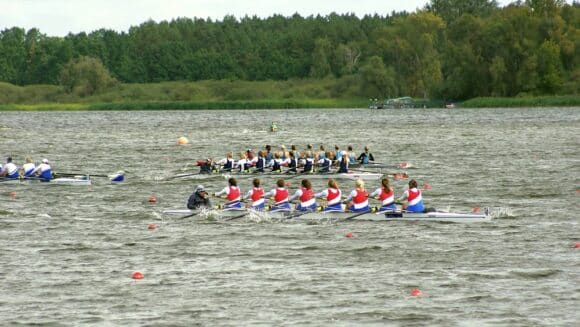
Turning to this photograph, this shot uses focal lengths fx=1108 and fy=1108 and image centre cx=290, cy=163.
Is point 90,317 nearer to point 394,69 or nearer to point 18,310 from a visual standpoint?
point 18,310

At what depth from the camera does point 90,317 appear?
18594 mm

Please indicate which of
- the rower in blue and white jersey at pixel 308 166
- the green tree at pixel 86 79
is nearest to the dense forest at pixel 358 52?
the green tree at pixel 86 79

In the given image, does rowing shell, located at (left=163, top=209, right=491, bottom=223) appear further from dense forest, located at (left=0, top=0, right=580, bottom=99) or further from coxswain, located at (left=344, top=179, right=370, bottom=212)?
dense forest, located at (left=0, top=0, right=580, bottom=99)

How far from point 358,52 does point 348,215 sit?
132419mm

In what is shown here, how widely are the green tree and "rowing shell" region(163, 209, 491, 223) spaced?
12349cm

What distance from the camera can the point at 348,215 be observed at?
1121 inches

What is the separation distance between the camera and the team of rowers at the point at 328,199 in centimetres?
2813

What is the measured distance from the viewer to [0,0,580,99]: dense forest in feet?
385

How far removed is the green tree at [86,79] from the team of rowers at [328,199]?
12359 cm

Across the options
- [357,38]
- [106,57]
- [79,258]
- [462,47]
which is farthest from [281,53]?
[79,258]

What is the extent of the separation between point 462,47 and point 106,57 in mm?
73769

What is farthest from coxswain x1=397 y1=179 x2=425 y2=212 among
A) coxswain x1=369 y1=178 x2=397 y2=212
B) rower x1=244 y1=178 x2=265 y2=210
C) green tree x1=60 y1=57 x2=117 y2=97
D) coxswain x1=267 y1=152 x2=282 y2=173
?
green tree x1=60 y1=57 x2=117 y2=97

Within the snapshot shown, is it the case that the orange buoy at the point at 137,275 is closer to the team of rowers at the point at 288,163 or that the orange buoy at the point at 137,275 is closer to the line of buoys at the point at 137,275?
the line of buoys at the point at 137,275

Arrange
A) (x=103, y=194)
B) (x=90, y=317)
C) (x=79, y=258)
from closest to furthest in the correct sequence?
(x=90, y=317)
(x=79, y=258)
(x=103, y=194)
